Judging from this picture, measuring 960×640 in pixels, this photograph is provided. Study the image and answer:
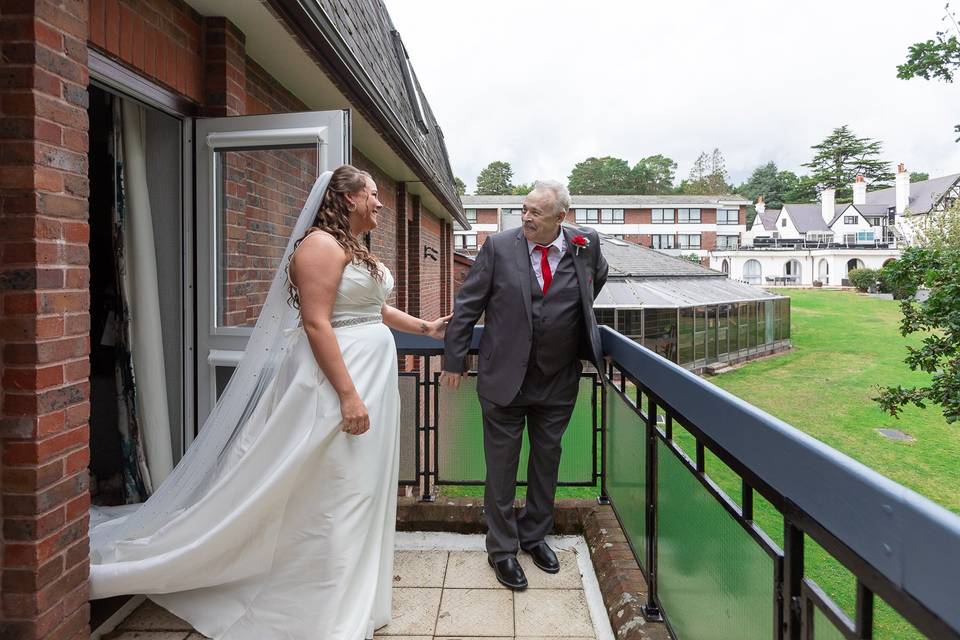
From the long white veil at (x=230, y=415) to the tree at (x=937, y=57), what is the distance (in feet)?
21.7

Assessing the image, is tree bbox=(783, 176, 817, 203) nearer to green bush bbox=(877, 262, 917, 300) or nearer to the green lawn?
the green lawn

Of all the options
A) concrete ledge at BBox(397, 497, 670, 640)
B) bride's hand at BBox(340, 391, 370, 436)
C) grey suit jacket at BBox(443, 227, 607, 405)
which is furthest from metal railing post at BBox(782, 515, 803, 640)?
grey suit jacket at BBox(443, 227, 607, 405)

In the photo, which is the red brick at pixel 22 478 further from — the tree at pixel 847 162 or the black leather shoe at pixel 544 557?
the tree at pixel 847 162

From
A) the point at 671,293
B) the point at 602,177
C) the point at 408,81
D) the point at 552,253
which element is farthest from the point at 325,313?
the point at 602,177

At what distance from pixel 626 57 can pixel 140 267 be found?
111005mm

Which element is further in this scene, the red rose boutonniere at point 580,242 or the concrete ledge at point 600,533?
the red rose boutonniere at point 580,242

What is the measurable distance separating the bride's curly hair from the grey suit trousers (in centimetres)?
90

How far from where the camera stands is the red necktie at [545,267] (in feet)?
9.53

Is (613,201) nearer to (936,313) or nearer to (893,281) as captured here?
(893,281)

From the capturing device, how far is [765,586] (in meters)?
1.45

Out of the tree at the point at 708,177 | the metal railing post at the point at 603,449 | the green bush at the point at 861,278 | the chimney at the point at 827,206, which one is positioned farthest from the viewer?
the tree at the point at 708,177

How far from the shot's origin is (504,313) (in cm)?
286

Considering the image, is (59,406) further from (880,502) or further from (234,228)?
(880,502)

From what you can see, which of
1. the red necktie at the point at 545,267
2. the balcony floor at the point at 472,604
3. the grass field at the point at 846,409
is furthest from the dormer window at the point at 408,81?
the balcony floor at the point at 472,604
